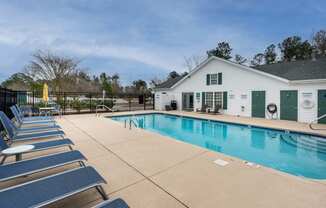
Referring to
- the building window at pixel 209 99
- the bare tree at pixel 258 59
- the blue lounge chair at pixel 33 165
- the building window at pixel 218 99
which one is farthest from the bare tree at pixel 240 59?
the blue lounge chair at pixel 33 165

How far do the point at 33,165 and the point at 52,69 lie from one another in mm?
19566

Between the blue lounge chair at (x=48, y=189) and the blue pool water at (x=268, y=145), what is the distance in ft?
16.8

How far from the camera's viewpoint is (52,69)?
745 inches

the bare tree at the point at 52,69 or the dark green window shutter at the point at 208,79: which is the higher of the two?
the bare tree at the point at 52,69

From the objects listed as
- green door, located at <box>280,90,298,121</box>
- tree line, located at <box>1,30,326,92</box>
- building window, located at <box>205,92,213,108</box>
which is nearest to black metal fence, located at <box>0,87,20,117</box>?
tree line, located at <box>1,30,326,92</box>

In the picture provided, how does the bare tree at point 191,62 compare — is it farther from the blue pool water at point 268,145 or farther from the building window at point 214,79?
the blue pool water at point 268,145

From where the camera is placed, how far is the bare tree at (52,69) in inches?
723

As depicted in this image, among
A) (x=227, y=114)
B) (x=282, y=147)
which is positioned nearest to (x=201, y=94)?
(x=227, y=114)

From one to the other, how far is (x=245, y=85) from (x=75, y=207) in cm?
1328

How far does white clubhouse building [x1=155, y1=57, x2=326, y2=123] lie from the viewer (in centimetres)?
1018

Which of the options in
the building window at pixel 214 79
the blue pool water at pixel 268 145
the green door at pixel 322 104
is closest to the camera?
the blue pool water at pixel 268 145

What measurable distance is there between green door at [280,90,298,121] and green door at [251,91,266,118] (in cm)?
112

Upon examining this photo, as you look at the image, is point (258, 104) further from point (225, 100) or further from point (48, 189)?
point (48, 189)

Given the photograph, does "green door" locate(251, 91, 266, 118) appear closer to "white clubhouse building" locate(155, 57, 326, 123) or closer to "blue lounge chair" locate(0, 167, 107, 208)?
"white clubhouse building" locate(155, 57, 326, 123)
